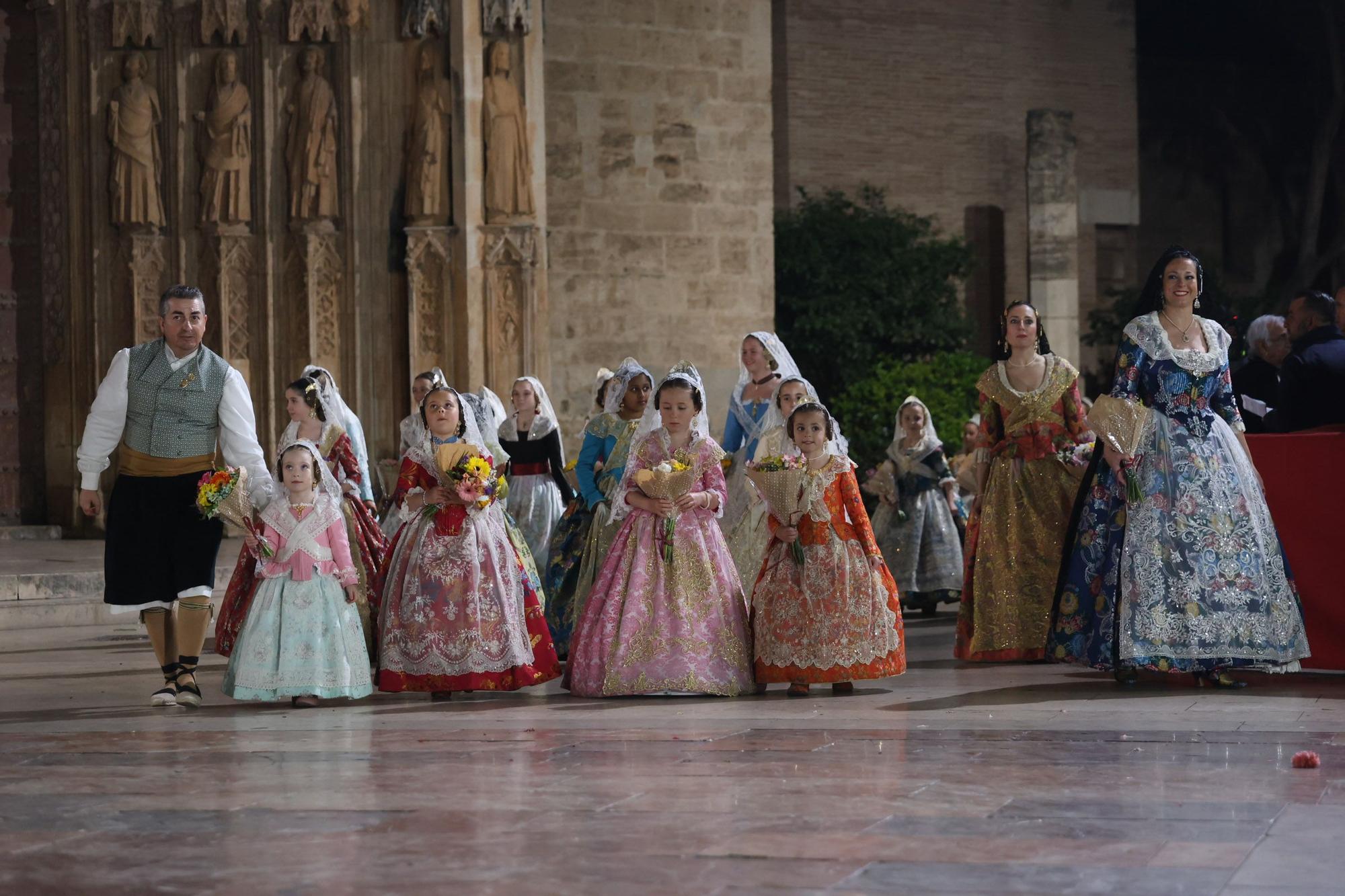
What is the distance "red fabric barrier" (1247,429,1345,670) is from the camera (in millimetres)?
8094

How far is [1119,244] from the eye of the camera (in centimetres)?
2705

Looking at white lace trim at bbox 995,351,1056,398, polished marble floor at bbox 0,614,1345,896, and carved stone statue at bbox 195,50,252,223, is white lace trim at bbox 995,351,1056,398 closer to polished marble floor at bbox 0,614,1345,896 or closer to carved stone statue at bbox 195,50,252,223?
polished marble floor at bbox 0,614,1345,896

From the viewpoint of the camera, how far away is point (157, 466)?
7.84 metres

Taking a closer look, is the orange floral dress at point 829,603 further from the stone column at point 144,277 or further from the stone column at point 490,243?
the stone column at point 144,277

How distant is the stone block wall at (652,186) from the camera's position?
17.4 metres

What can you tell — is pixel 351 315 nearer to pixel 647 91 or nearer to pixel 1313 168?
pixel 647 91

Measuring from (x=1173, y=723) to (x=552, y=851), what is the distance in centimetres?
288

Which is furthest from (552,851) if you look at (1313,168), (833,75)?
(1313,168)

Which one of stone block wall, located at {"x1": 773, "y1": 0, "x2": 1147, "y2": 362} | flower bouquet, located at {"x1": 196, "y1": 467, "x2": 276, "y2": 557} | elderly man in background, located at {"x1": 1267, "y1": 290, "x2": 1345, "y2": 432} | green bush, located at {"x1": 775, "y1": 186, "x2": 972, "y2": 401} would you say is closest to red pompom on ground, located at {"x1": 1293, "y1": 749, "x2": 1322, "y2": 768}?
elderly man in background, located at {"x1": 1267, "y1": 290, "x2": 1345, "y2": 432}

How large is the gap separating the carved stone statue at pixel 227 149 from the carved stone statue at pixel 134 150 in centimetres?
38

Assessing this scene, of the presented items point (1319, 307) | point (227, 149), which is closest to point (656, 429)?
point (1319, 307)

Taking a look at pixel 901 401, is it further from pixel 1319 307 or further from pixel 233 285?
pixel 1319 307

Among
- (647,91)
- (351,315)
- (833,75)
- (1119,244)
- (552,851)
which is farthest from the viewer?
(1119,244)

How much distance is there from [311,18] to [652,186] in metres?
3.45
